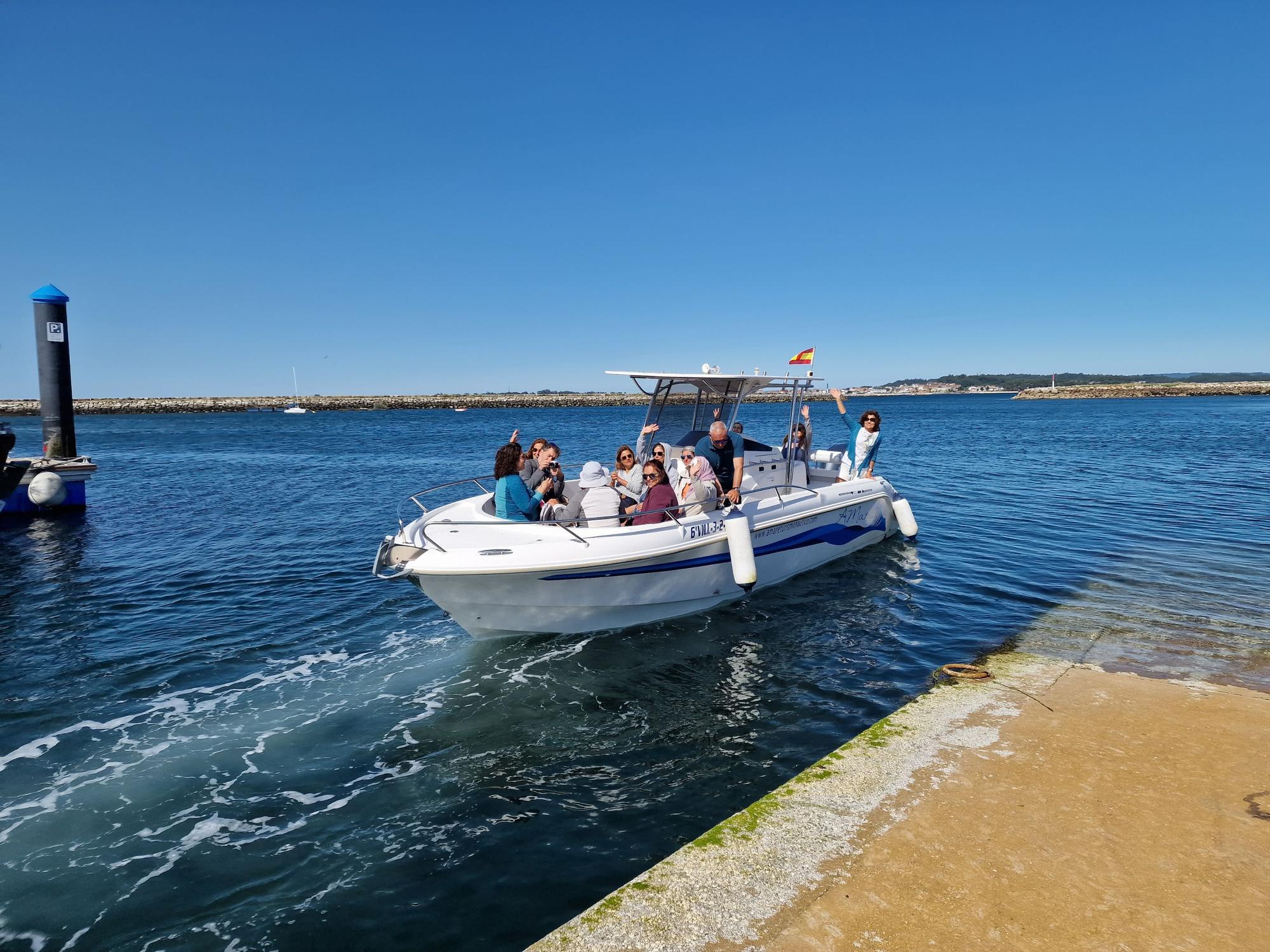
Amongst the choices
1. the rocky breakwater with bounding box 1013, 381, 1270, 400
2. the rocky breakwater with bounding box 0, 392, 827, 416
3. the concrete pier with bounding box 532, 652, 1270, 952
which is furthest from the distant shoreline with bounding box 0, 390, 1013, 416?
the concrete pier with bounding box 532, 652, 1270, 952

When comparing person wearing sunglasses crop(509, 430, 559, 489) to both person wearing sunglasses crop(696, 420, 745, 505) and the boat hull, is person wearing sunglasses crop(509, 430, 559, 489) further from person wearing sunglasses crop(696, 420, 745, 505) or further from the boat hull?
person wearing sunglasses crop(696, 420, 745, 505)

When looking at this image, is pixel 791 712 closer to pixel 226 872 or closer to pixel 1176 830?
pixel 1176 830

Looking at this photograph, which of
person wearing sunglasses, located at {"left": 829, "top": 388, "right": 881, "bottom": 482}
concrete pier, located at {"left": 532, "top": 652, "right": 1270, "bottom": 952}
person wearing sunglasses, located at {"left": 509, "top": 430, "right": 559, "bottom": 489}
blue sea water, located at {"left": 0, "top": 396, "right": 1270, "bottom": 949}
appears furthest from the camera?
person wearing sunglasses, located at {"left": 829, "top": 388, "right": 881, "bottom": 482}

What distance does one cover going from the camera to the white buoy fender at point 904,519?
1305 centimetres

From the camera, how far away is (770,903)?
3.38 metres

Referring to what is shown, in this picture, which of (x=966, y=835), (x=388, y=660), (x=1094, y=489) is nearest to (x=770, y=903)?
(x=966, y=835)

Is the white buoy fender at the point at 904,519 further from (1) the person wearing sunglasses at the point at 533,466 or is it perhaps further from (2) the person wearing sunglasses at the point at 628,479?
(1) the person wearing sunglasses at the point at 533,466

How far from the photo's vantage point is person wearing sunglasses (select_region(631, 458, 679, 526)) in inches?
334

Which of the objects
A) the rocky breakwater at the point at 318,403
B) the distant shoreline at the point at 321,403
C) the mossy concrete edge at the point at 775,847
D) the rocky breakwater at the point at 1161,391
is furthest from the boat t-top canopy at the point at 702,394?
the rocky breakwater at the point at 1161,391

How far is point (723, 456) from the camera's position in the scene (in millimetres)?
9805

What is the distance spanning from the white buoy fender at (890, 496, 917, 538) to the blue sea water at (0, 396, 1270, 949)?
69 cm

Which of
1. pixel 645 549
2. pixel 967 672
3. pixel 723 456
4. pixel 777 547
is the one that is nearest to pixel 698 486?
pixel 723 456

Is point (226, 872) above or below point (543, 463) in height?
below

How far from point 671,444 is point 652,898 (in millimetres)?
7742
